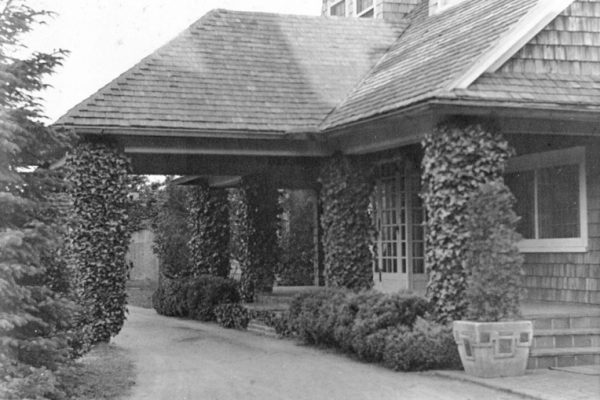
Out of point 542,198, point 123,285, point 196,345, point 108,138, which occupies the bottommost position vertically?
point 196,345

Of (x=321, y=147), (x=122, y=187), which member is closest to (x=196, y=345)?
(x=122, y=187)

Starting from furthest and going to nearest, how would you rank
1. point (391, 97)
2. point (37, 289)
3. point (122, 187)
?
point (122, 187)
point (391, 97)
point (37, 289)

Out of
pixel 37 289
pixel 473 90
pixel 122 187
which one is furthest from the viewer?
pixel 122 187

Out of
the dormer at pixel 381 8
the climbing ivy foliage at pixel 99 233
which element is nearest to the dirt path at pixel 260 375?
the climbing ivy foliage at pixel 99 233

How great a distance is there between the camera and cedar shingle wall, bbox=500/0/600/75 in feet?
40.2

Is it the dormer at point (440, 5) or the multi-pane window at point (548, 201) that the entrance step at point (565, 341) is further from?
the dormer at point (440, 5)

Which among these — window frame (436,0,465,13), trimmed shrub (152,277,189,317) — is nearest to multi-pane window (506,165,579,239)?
window frame (436,0,465,13)

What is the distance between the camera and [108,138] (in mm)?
14258

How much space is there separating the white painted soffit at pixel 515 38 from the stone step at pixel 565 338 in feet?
10.8

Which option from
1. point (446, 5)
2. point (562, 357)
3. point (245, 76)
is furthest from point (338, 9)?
point (562, 357)

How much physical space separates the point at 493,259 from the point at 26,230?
5314 millimetres

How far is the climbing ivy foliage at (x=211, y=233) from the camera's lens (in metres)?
20.9

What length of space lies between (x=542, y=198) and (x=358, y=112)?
10.5 ft

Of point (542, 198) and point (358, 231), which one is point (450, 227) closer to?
point (542, 198)
